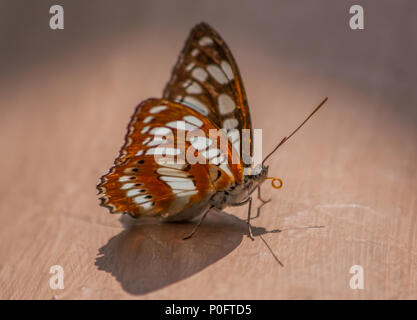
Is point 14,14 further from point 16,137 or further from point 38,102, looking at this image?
point 16,137

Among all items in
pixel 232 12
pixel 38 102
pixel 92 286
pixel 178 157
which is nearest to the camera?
pixel 92 286

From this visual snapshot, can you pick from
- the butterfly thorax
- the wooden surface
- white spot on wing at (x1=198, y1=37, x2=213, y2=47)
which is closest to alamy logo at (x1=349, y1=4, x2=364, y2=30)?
the wooden surface

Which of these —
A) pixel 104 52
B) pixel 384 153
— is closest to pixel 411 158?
pixel 384 153

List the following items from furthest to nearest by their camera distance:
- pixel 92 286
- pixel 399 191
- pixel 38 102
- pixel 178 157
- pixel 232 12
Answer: pixel 232 12, pixel 38 102, pixel 399 191, pixel 178 157, pixel 92 286

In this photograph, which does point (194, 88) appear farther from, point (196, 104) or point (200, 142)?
point (200, 142)

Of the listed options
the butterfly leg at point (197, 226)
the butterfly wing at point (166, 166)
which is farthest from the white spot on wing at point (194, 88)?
the butterfly leg at point (197, 226)

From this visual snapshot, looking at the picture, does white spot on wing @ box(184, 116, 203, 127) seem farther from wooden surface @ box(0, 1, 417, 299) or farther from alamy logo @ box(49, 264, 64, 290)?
alamy logo @ box(49, 264, 64, 290)
